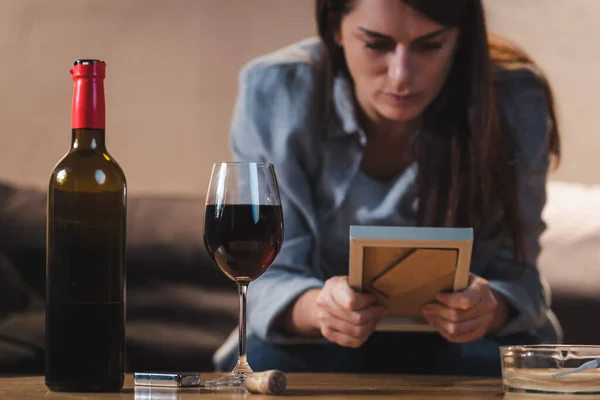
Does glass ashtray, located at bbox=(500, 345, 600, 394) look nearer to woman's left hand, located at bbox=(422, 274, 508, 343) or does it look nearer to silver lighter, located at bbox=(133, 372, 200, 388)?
silver lighter, located at bbox=(133, 372, 200, 388)

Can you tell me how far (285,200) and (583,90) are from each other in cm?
77

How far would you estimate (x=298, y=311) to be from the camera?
1.83m

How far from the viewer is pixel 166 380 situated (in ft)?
3.23

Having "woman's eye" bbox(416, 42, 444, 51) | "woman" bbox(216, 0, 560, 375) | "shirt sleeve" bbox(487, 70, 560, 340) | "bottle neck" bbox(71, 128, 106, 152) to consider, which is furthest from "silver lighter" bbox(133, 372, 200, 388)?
"woman's eye" bbox(416, 42, 444, 51)

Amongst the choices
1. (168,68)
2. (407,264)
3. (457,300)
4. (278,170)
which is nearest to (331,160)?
(278,170)

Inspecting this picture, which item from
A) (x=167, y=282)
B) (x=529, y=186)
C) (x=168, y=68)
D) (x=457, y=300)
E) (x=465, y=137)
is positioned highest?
(x=168, y=68)

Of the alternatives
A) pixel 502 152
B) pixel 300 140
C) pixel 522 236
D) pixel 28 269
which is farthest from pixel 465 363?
pixel 28 269

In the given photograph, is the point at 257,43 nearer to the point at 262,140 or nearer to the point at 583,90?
the point at 262,140

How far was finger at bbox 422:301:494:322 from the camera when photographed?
57.8 inches

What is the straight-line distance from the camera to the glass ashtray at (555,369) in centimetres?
88

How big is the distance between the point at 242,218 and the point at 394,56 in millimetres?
1153

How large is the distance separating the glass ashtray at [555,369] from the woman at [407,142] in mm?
1084

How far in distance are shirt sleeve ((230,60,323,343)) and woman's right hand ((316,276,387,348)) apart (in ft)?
0.63

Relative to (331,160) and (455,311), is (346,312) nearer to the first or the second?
(455,311)
